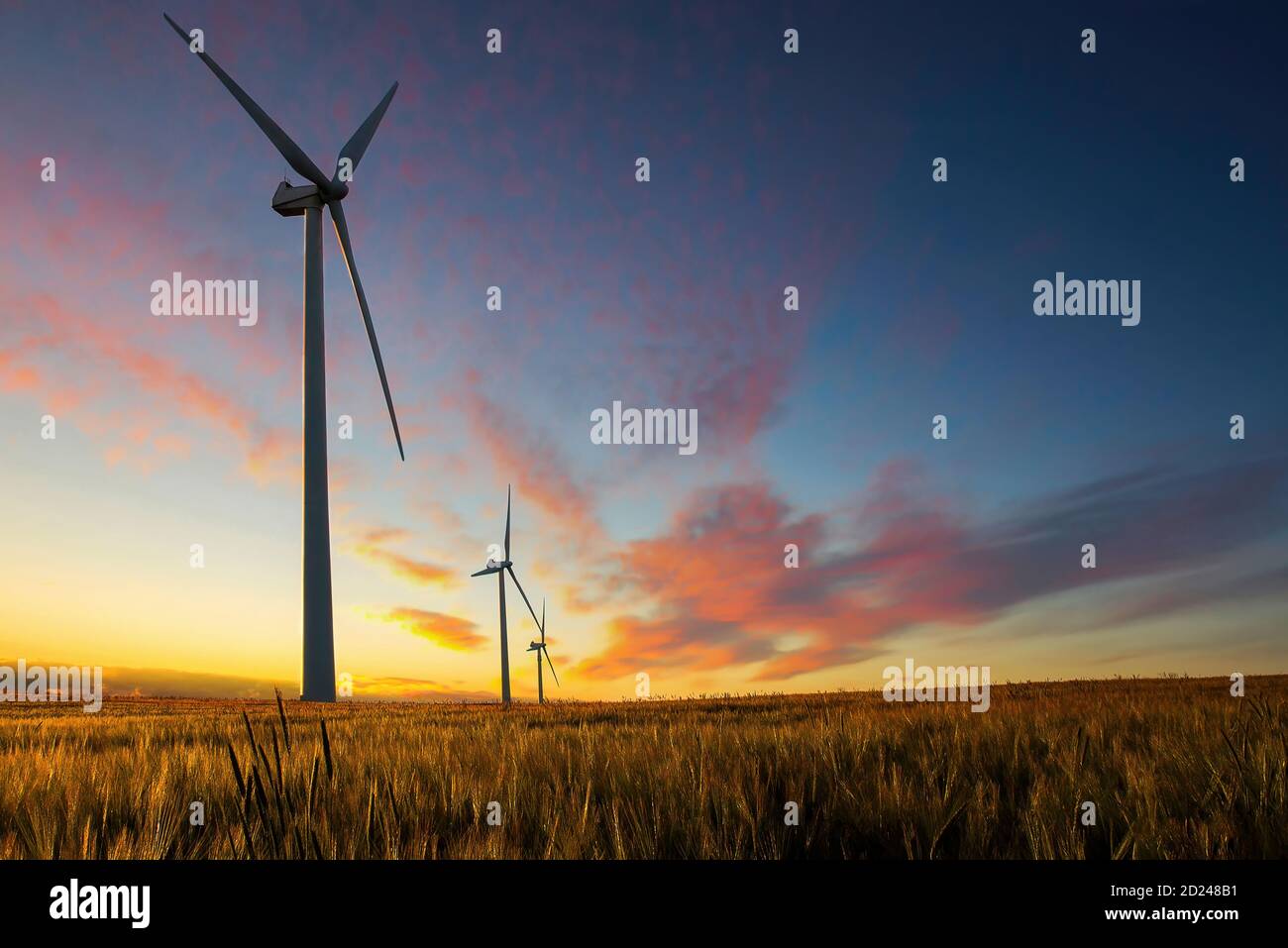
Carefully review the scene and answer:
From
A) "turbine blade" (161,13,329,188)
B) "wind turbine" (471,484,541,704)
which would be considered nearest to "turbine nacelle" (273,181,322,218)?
"turbine blade" (161,13,329,188)

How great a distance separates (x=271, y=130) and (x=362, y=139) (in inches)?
211

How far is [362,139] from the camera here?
44094 mm

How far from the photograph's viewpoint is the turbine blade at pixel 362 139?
43.2 m

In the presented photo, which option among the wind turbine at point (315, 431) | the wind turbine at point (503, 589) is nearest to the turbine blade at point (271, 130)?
the wind turbine at point (315, 431)

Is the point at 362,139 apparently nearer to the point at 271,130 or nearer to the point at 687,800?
the point at 271,130

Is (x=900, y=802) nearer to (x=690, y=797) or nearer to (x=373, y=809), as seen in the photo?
(x=690, y=797)

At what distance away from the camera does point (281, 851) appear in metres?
3.19

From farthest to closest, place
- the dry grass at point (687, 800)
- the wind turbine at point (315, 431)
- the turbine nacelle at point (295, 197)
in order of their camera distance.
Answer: the turbine nacelle at point (295, 197) → the wind turbine at point (315, 431) → the dry grass at point (687, 800)

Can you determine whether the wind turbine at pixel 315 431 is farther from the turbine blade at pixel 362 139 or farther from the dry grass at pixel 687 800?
the dry grass at pixel 687 800

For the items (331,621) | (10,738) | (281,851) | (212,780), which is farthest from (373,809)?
(331,621)

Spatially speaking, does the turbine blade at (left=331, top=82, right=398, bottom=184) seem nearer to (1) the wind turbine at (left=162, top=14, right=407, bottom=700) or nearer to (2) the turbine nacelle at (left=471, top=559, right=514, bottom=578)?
(1) the wind turbine at (left=162, top=14, right=407, bottom=700)

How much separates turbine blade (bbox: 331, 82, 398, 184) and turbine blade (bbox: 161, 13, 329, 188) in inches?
51.4

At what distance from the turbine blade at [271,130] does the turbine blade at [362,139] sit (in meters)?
1.30
